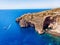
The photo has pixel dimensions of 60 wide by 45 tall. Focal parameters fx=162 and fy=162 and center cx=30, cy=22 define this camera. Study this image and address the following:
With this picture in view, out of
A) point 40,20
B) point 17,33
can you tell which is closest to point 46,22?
point 40,20

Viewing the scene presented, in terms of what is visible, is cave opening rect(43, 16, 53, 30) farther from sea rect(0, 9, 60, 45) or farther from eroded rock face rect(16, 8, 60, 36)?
sea rect(0, 9, 60, 45)

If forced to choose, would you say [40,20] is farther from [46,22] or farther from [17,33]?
[17,33]

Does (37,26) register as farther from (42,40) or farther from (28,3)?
(28,3)

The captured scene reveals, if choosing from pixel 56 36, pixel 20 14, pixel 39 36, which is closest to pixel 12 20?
pixel 20 14

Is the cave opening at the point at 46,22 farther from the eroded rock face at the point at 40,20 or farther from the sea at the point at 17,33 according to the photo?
the sea at the point at 17,33

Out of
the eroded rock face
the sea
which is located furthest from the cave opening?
the sea
